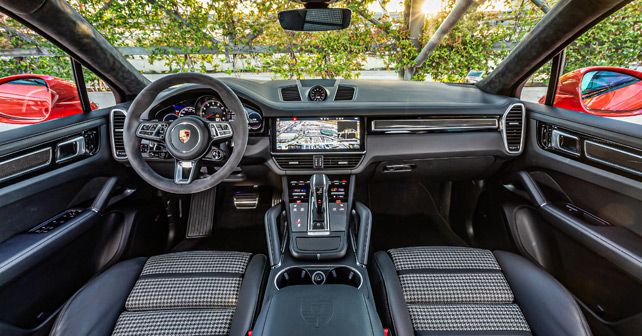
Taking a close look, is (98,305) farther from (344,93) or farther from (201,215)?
(344,93)

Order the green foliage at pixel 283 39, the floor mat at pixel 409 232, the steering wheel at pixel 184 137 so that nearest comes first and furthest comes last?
the steering wheel at pixel 184 137
the floor mat at pixel 409 232
the green foliage at pixel 283 39

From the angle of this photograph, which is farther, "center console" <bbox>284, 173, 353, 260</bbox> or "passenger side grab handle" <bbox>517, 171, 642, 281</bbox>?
"center console" <bbox>284, 173, 353, 260</bbox>

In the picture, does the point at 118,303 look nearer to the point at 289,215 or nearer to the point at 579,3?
the point at 289,215

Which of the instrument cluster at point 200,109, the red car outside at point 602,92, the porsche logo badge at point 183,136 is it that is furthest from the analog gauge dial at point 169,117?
the red car outside at point 602,92

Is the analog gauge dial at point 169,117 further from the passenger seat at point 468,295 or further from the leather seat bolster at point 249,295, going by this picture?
the passenger seat at point 468,295

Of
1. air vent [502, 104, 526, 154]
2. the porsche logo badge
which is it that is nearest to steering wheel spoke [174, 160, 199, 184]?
the porsche logo badge

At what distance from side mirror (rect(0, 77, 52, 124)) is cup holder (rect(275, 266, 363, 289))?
1866 mm

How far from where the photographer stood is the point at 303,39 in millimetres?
4113

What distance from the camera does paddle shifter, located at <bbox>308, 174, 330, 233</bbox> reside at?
2084mm

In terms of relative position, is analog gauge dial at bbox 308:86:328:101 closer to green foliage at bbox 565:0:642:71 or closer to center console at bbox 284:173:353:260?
center console at bbox 284:173:353:260

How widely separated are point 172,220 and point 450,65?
3649mm

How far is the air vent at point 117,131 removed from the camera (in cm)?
211

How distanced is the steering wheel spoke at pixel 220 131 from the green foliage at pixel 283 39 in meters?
2.42

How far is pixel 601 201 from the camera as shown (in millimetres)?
1730
